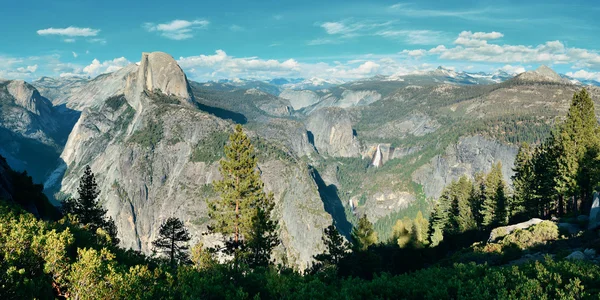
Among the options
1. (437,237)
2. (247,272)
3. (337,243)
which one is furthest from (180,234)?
(437,237)

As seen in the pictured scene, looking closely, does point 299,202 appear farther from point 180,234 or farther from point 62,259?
point 62,259

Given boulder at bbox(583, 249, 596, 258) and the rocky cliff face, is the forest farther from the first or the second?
the rocky cliff face

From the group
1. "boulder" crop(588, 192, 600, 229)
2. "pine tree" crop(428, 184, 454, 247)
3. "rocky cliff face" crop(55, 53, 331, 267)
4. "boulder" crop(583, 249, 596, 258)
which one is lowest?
"rocky cliff face" crop(55, 53, 331, 267)

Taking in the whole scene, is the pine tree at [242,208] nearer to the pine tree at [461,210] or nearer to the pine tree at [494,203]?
the pine tree at [461,210]

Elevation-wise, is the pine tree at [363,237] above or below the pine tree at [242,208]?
below

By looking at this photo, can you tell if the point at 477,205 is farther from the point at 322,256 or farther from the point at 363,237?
the point at 322,256

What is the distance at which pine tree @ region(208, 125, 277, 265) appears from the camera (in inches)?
1264

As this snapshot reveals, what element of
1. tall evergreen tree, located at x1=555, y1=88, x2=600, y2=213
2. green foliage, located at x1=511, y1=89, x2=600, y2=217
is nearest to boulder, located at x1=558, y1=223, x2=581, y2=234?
green foliage, located at x1=511, y1=89, x2=600, y2=217

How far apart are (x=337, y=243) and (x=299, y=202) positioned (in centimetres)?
12824

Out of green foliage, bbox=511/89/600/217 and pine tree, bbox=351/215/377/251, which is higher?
green foliage, bbox=511/89/600/217

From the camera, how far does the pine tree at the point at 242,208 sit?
3209cm

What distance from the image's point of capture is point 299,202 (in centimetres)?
17362

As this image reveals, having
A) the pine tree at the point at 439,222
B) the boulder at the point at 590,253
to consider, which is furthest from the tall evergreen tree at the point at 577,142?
the boulder at the point at 590,253

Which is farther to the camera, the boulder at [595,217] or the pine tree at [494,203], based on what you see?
the pine tree at [494,203]
